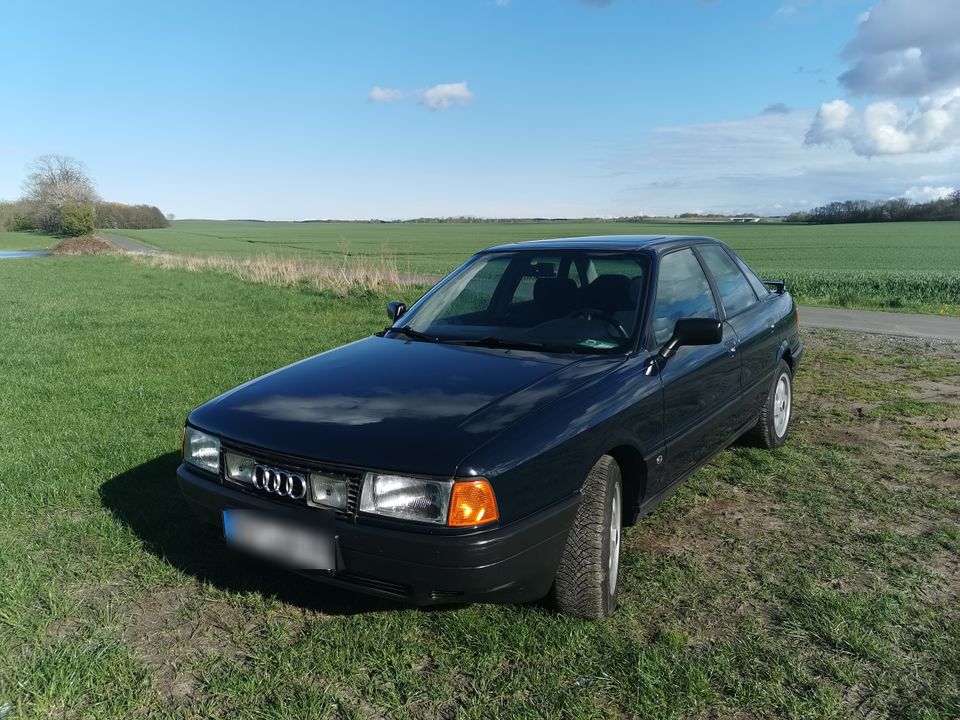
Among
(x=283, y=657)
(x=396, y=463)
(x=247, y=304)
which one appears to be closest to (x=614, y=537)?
(x=396, y=463)

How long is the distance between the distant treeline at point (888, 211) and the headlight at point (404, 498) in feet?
283

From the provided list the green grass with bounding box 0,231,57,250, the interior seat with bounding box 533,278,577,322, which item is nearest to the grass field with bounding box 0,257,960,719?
the interior seat with bounding box 533,278,577,322

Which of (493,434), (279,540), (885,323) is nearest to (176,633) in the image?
(279,540)

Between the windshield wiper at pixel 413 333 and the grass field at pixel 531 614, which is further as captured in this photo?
the windshield wiper at pixel 413 333

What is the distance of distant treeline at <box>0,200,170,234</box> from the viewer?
271 ft

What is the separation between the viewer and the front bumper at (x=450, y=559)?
2342mm

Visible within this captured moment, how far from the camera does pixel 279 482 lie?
8.58 ft

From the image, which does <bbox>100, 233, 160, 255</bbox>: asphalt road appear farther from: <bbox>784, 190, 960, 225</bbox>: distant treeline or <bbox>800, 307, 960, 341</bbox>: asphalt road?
<bbox>784, 190, 960, 225</bbox>: distant treeline

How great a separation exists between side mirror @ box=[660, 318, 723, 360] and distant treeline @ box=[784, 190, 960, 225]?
84.7 m

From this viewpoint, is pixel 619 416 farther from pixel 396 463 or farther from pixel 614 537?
pixel 396 463

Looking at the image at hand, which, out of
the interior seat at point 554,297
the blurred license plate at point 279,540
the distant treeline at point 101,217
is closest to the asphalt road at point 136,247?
the distant treeline at point 101,217

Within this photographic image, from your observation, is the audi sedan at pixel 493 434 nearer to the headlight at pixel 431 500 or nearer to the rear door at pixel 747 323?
the headlight at pixel 431 500

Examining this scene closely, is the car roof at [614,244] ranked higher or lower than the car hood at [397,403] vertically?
higher

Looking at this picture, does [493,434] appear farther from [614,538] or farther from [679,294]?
[679,294]
